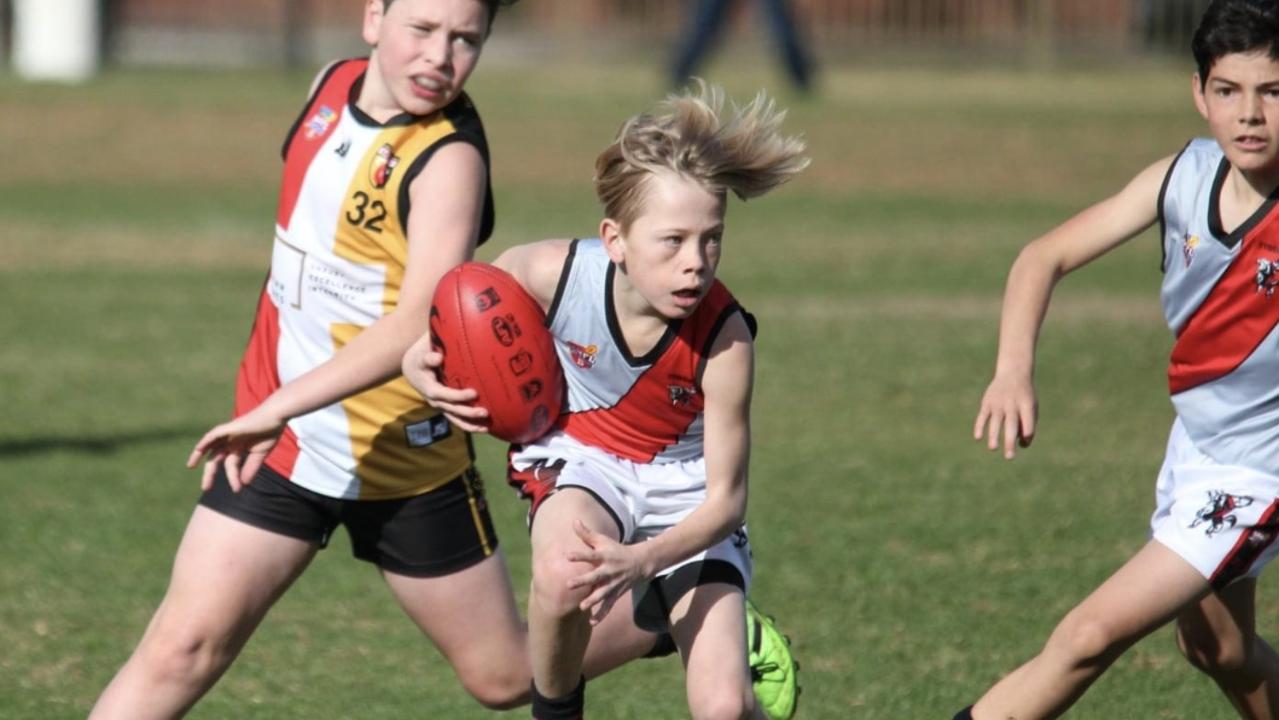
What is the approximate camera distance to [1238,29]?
14.2 feet

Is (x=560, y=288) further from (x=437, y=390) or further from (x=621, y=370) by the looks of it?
(x=437, y=390)

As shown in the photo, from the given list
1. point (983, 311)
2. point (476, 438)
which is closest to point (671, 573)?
point (476, 438)

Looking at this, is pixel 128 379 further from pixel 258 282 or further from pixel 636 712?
pixel 636 712

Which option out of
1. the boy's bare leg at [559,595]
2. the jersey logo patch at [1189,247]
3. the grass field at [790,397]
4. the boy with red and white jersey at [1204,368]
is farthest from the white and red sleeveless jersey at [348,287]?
the jersey logo patch at [1189,247]

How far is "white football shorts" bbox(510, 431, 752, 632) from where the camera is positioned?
14.5 ft

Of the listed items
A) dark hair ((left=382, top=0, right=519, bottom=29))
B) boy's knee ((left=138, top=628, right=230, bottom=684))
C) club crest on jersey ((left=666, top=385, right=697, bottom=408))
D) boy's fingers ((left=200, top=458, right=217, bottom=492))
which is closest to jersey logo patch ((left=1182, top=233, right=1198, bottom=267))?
club crest on jersey ((left=666, top=385, right=697, bottom=408))

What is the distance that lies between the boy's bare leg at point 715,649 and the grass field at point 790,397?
125 centimetres

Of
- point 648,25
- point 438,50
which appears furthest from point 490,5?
point 648,25

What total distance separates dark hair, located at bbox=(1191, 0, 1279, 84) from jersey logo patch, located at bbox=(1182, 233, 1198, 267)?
1.27ft

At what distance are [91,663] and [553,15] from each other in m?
28.6

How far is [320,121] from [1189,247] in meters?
2.09

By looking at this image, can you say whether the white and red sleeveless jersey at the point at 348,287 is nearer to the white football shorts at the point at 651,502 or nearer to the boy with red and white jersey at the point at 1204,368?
the white football shorts at the point at 651,502

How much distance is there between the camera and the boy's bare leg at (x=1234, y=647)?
183 inches

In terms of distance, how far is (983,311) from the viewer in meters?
13.0
